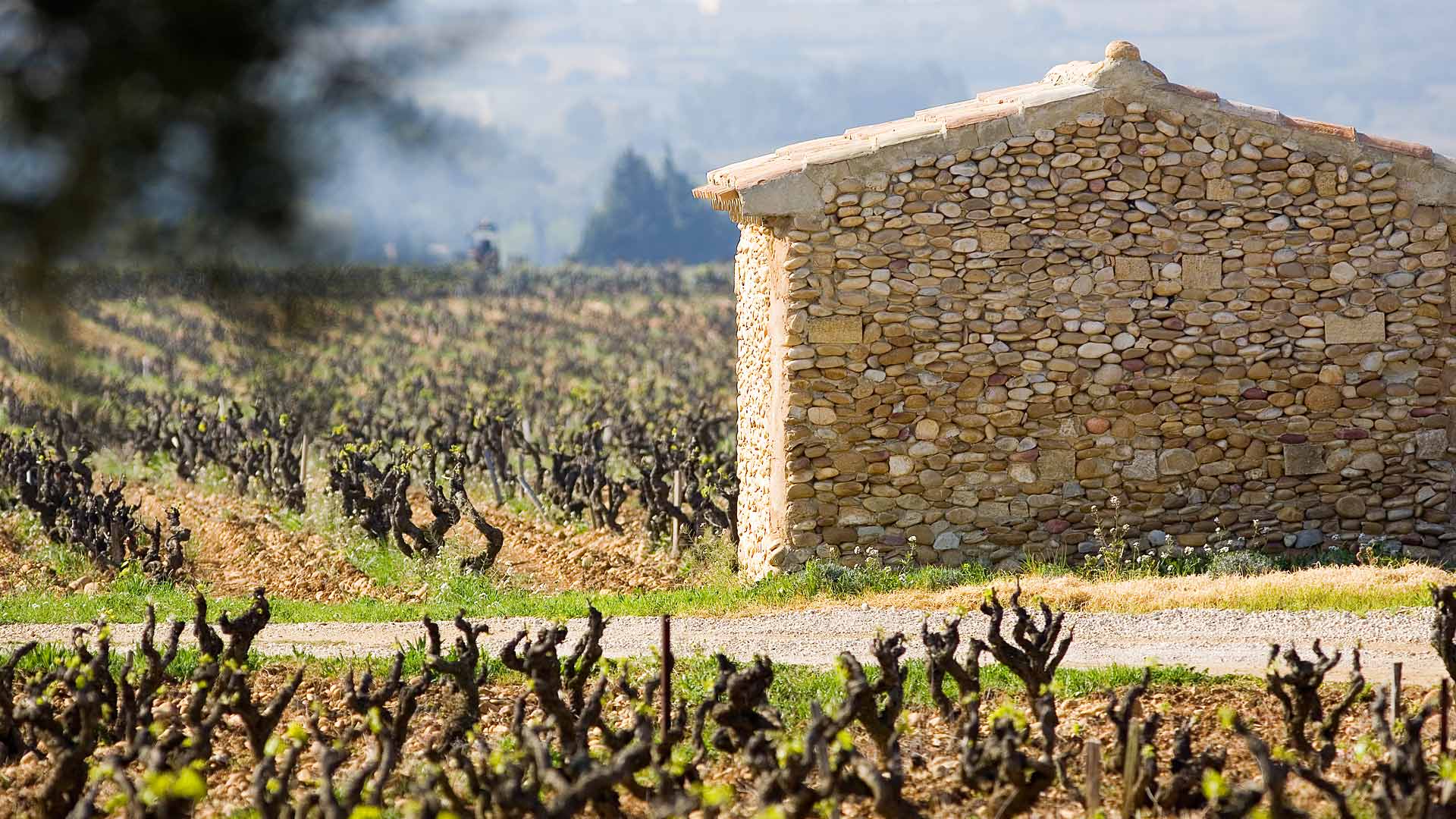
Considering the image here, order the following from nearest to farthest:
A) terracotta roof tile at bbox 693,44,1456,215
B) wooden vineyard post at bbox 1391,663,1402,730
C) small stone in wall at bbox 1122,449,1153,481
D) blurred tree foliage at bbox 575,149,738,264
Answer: wooden vineyard post at bbox 1391,663,1402,730
terracotta roof tile at bbox 693,44,1456,215
small stone in wall at bbox 1122,449,1153,481
blurred tree foliage at bbox 575,149,738,264

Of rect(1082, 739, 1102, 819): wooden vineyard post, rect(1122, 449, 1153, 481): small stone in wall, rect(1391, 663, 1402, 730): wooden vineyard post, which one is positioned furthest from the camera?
rect(1122, 449, 1153, 481): small stone in wall

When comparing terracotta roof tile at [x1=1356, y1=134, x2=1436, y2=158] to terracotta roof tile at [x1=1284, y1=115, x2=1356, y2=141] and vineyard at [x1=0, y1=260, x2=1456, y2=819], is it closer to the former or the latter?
terracotta roof tile at [x1=1284, y1=115, x2=1356, y2=141]

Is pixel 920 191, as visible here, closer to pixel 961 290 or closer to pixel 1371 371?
pixel 961 290

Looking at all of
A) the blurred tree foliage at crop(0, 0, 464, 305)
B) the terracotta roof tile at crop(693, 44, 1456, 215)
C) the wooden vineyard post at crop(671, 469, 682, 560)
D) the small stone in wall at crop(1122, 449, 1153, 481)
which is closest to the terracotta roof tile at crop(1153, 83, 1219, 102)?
the terracotta roof tile at crop(693, 44, 1456, 215)

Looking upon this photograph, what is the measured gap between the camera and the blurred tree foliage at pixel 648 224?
332ft

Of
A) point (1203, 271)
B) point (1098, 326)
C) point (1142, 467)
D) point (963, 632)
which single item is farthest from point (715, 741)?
point (1203, 271)

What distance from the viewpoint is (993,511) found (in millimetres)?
10625

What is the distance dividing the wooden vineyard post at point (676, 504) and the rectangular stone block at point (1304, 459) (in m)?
5.13

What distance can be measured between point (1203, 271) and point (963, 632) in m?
3.59

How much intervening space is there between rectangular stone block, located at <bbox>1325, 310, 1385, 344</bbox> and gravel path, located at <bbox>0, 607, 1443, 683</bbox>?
8.44 ft

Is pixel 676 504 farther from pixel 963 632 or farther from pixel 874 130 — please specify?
pixel 963 632

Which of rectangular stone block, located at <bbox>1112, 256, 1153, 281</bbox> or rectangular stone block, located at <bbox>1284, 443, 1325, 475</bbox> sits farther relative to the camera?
rectangular stone block, located at <bbox>1284, 443, 1325, 475</bbox>

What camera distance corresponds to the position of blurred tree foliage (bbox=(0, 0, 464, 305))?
2.65 metres

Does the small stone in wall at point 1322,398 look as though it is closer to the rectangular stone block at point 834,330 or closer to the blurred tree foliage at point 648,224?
the rectangular stone block at point 834,330
